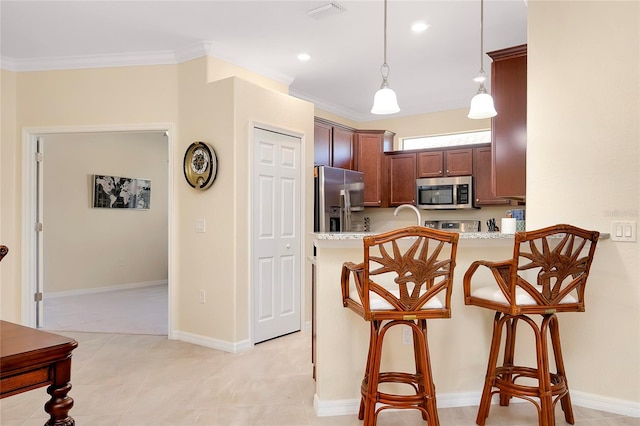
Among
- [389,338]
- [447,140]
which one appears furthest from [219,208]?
[447,140]

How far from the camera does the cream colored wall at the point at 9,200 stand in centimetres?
417

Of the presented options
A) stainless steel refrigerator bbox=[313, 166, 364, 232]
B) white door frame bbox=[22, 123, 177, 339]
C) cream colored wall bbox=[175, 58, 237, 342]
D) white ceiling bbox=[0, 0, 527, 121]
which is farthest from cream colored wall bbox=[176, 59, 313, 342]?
stainless steel refrigerator bbox=[313, 166, 364, 232]

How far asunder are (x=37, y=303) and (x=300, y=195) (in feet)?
9.30

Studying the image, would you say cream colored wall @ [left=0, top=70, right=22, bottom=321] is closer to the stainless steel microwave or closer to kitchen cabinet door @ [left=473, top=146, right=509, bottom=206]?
the stainless steel microwave

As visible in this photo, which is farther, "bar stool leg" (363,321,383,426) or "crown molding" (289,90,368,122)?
"crown molding" (289,90,368,122)

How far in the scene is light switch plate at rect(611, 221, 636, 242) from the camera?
97.9 inches

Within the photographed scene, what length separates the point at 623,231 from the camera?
8.25ft

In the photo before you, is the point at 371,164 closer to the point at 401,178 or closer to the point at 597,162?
the point at 401,178

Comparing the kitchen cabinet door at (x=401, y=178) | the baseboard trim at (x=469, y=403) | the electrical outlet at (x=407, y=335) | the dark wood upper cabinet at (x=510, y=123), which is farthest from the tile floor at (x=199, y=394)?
the kitchen cabinet door at (x=401, y=178)

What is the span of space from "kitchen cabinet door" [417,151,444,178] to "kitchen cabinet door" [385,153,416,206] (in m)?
0.09

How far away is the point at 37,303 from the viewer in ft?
14.4

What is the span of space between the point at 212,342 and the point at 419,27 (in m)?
3.16

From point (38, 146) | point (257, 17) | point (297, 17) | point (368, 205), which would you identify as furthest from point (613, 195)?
point (38, 146)

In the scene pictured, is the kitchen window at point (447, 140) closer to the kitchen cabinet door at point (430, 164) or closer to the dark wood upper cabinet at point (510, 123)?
the kitchen cabinet door at point (430, 164)
